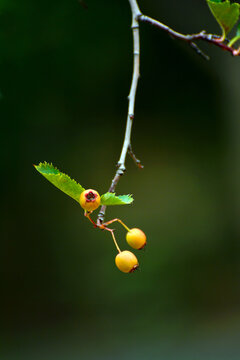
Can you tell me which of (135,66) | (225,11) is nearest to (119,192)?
(135,66)

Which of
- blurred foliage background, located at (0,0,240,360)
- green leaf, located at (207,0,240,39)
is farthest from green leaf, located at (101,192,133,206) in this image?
blurred foliage background, located at (0,0,240,360)

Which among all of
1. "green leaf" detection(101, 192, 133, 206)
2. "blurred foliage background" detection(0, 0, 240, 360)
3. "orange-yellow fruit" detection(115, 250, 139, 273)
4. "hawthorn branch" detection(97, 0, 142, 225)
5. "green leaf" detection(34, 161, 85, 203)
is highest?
"blurred foliage background" detection(0, 0, 240, 360)

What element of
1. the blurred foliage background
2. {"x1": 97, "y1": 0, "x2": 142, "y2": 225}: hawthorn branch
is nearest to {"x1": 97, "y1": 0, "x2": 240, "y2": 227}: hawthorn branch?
{"x1": 97, "y1": 0, "x2": 142, "y2": 225}: hawthorn branch

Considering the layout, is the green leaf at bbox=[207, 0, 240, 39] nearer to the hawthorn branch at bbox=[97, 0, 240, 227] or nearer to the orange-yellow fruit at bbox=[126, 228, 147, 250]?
the hawthorn branch at bbox=[97, 0, 240, 227]

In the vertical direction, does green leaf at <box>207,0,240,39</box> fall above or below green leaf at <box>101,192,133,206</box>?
above

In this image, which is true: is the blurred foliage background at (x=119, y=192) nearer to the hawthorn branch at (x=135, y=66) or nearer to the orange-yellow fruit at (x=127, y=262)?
the hawthorn branch at (x=135, y=66)

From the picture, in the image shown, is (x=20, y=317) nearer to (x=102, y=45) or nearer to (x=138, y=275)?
(x=138, y=275)

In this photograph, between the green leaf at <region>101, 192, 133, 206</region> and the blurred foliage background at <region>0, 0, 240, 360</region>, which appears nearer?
the green leaf at <region>101, 192, 133, 206</region>

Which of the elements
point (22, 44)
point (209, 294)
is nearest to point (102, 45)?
point (22, 44)
